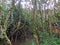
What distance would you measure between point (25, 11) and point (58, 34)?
8.54 feet

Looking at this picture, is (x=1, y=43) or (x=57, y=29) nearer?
(x=1, y=43)

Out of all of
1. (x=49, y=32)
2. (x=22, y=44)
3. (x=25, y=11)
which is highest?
(x=25, y=11)

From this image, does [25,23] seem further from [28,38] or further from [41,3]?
[41,3]

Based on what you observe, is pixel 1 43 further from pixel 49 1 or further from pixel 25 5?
pixel 49 1

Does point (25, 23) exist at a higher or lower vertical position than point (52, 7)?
lower

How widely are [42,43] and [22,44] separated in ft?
3.39

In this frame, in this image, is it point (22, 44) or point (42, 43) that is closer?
point (42, 43)

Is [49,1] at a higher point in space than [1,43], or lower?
higher

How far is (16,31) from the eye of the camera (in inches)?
335

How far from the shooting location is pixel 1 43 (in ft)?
25.6

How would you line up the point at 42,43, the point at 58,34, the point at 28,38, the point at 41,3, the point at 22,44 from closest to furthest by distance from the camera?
1. the point at 41,3
2. the point at 42,43
3. the point at 22,44
4. the point at 28,38
5. the point at 58,34

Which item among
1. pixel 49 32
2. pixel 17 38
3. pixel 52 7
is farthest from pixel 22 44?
pixel 52 7

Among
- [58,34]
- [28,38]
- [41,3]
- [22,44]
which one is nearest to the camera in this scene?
[41,3]

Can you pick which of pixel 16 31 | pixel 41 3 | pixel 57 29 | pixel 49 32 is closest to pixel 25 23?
pixel 16 31
